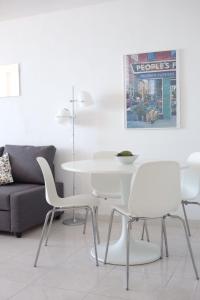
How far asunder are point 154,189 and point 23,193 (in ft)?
5.64

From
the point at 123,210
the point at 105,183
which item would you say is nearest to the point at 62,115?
the point at 105,183

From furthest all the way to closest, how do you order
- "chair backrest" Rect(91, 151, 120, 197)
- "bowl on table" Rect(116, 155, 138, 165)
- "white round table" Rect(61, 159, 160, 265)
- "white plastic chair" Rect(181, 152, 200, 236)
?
1. "chair backrest" Rect(91, 151, 120, 197)
2. "white plastic chair" Rect(181, 152, 200, 236)
3. "bowl on table" Rect(116, 155, 138, 165)
4. "white round table" Rect(61, 159, 160, 265)

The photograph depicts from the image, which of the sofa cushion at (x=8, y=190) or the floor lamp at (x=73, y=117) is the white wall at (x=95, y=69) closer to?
the floor lamp at (x=73, y=117)

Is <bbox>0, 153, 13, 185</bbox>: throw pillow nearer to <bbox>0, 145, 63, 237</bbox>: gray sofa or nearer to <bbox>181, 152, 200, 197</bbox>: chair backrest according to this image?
<bbox>0, 145, 63, 237</bbox>: gray sofa

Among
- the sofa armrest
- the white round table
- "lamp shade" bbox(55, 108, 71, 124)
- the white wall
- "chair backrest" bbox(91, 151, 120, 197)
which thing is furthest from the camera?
→ "lamp shade" bbox(55, 108, 71, 124)

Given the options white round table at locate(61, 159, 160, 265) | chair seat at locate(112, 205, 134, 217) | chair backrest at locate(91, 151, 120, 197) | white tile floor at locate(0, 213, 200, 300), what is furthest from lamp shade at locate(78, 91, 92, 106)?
chair seat at locate(112, 205, 134, 217)

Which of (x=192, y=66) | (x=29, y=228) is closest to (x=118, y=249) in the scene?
(x=29, y=228)

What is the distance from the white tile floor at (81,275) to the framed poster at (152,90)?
1234 mm

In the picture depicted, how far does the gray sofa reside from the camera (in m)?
3.80

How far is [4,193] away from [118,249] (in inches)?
53.9

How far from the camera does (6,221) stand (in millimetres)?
3836

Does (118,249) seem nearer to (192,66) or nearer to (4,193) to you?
(4,193)

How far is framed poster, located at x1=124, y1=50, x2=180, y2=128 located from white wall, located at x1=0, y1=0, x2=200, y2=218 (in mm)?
75

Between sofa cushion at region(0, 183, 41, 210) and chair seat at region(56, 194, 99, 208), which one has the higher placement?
chair seat at region(56, 194, 99, 208)
